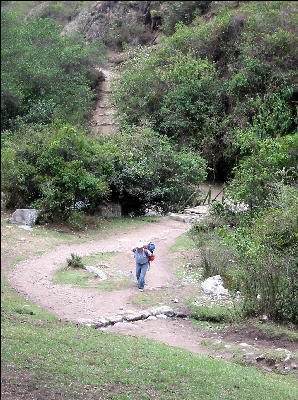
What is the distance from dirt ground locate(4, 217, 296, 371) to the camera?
34.2ft

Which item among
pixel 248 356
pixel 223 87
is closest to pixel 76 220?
pixel 248 356

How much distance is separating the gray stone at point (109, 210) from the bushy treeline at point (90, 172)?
0.34 meters

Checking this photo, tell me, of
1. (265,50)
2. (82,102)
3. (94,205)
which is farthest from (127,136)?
(265,50)

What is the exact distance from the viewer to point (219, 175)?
3025 centimetres

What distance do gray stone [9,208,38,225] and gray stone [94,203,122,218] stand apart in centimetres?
326

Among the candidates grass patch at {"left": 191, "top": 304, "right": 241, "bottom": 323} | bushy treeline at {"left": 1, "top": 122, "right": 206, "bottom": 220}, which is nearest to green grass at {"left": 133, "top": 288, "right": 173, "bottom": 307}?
grass patch at {"left": 191, "top": 304, "right": 241, "bottom": 323}

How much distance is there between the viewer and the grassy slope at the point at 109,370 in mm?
6772

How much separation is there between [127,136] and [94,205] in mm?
4274

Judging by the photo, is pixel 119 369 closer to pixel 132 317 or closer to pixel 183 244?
pixel 132 317

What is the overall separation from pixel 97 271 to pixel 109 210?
757cm

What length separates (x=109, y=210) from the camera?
70.2ft

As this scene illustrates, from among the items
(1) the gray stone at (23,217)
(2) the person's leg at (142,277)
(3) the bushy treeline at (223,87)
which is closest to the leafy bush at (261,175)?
(2) the person's leg at (142,277)

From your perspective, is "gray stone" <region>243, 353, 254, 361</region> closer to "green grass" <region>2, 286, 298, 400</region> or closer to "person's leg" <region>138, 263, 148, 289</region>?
"green grass" <region>2, 286, 298, 400</region>

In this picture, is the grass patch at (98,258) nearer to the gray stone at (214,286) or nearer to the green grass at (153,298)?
the green grass at (153,298)
